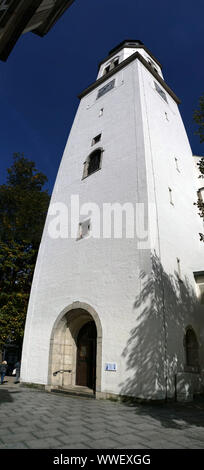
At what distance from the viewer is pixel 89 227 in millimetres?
13078

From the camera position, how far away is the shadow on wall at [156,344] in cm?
873

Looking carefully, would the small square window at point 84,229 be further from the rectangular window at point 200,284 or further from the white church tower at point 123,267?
the rectangular window at point 200,284

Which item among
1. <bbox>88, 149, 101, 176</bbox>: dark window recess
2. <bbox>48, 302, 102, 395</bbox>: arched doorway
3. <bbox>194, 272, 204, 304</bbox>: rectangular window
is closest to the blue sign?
<bbox>48, 302, 102, 395</bbox>: arched doorway

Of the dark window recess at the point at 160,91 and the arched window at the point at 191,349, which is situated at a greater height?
the dark window recess at the point at 160,91

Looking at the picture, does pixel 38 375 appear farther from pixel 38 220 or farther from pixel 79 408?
pixel 38 220

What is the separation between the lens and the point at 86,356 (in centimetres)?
1232

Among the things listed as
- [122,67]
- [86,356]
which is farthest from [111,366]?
[122,67]

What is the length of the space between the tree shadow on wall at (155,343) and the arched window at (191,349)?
Answer: 980mm

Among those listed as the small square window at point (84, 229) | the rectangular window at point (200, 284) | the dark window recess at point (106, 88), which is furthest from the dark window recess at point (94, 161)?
the rectangular window at point (200, 284)

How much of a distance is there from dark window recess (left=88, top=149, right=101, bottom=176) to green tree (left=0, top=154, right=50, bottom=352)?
21.6 feet

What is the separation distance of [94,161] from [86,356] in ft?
32.5

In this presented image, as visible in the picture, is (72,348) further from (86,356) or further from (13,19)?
(13,19)

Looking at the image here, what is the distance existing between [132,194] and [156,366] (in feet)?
21.5

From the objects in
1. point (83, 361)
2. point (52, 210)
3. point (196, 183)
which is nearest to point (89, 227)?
point (52, 210)
